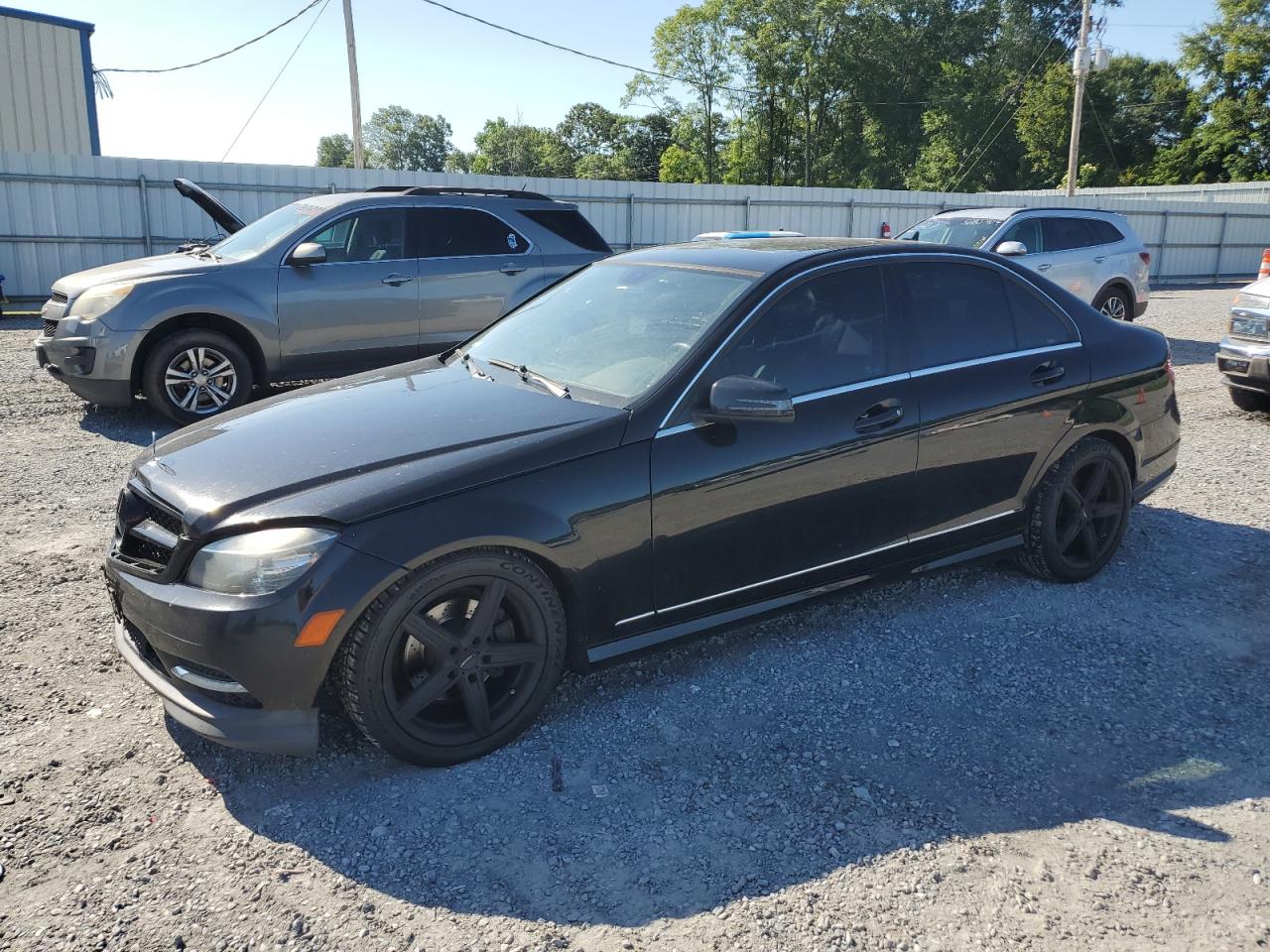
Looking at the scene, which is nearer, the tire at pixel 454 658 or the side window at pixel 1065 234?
the tire at pixel 454 658

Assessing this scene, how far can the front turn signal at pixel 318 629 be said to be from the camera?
2.79 m

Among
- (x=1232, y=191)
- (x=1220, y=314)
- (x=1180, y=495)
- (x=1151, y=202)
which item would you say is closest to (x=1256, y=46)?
(x=1232, y=191)

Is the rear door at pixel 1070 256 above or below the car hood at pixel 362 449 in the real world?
above

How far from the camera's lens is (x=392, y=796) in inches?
118

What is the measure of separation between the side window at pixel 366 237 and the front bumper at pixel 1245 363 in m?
6.96

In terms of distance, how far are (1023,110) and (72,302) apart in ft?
184

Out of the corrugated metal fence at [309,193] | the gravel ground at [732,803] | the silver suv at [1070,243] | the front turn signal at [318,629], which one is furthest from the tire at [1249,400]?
the corrugated metal fence at [309,193]

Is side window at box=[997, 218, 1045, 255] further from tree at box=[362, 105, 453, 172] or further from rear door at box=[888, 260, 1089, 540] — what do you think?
tree at box=[362, 105, 453, 172]

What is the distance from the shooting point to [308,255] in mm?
7609

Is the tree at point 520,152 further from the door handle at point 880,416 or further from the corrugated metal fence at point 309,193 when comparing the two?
the door handle at point 880,416

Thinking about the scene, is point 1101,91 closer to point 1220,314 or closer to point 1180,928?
point 1220,314

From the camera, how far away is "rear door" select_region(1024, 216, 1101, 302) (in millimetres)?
11648

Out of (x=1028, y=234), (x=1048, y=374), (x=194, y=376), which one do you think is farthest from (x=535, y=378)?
(x=1028, y=234)

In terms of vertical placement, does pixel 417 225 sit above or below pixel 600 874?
above
